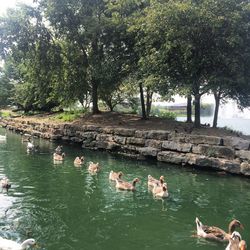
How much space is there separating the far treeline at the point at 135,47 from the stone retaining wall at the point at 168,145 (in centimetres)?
309

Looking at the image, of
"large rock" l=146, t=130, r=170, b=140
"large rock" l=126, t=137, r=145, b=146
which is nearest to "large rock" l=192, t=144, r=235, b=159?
"large rock" l=146, t=130, r=170, b=140

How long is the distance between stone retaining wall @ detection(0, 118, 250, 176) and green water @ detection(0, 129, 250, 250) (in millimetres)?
851

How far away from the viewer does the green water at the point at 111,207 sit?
12.8m

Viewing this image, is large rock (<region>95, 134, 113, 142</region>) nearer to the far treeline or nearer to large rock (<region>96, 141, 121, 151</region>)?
large rock (<region>96, 141, 121, 151</region>)

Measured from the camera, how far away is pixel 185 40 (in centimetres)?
2767

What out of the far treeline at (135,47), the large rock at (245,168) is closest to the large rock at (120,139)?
the far treeline at (135,47)

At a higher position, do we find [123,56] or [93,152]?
[123,56]

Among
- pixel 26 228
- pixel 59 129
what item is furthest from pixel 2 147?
pixel 26 228

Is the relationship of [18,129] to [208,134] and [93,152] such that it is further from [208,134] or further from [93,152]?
[208,134]

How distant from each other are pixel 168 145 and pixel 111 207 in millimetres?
12155

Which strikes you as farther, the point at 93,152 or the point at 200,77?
the point at 93,152

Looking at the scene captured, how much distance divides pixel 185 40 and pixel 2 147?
16.2 m

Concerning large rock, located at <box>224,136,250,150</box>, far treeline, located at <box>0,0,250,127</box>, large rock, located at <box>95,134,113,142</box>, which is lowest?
large rock, located at <box>95,134,113,142</box>

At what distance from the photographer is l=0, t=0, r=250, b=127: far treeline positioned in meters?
27.1
